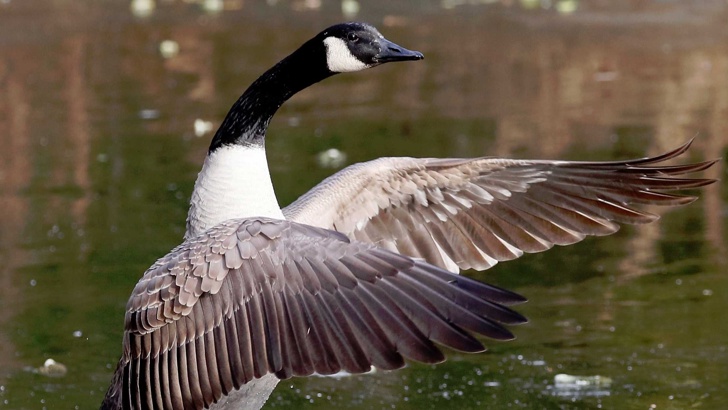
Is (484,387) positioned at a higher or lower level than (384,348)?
lower

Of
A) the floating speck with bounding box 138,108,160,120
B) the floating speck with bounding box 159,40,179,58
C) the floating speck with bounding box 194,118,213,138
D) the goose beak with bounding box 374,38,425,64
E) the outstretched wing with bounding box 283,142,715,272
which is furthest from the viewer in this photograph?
the floating speck with bounding box 159,40,179,58

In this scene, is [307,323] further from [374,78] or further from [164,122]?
[374,78]

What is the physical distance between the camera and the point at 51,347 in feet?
22.7

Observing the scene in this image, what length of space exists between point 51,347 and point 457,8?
11.1 meters

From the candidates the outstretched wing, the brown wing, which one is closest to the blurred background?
the outstretched wing

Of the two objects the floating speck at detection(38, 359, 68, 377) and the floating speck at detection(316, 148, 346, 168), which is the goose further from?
the floating speck at detection(316, 148, 346, 168)

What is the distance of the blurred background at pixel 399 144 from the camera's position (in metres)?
6.51

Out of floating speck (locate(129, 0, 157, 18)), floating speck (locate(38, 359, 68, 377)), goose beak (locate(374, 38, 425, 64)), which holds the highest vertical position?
floating speck (locate(129, 0, 157, 18))

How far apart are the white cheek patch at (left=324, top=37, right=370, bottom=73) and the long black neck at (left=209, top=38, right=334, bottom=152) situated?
0.03 meters

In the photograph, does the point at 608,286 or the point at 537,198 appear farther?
the point at 608,286

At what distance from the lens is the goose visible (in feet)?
13.2

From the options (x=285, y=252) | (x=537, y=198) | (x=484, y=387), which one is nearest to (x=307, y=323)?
(x=285, y=252)

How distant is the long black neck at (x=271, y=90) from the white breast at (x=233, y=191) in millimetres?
85

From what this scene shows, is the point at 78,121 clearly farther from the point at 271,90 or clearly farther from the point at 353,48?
the point at 353,48
